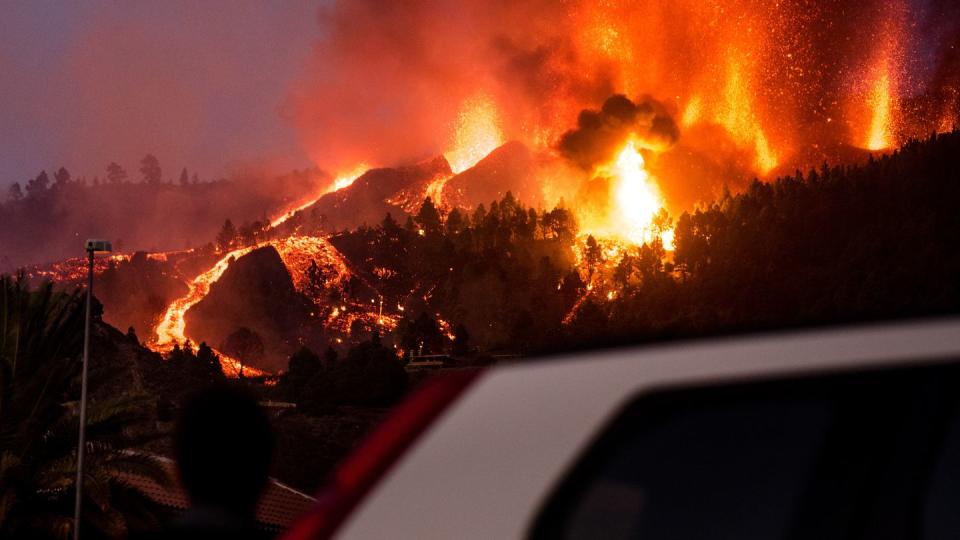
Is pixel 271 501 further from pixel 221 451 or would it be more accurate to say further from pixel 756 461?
pixel 756 461

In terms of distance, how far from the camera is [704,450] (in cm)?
156

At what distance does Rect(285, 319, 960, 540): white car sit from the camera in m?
1.53

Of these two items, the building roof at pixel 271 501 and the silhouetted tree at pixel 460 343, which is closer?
the building roof at pixel 271 501

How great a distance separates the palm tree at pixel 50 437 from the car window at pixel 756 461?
20140mm

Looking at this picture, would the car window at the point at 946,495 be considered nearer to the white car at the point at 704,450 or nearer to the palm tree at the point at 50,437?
the white car at the point at 704,450

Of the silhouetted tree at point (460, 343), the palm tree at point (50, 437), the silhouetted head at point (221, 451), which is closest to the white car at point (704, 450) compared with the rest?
the silhouetted head at point (221, 451)

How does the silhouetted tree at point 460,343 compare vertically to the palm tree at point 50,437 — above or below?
above

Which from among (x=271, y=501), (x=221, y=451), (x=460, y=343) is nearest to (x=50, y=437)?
(x=271, y=501)

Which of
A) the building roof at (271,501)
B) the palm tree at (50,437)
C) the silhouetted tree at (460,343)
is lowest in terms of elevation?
the building roof at (271,501)

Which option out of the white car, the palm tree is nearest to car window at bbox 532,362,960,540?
the white car

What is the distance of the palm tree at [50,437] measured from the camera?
20453 millimetres

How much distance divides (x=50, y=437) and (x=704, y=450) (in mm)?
21753

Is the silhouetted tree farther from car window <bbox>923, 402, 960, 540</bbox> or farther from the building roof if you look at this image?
car window <bbox>923, 402, 960, 540</bbox>

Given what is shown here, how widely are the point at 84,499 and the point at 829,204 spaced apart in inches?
6544
